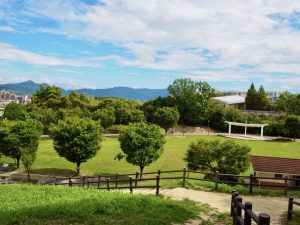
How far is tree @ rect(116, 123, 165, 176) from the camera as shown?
31.4 m

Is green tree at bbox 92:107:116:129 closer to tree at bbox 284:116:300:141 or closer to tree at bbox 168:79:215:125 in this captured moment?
tree at bbox 168:79:215:125

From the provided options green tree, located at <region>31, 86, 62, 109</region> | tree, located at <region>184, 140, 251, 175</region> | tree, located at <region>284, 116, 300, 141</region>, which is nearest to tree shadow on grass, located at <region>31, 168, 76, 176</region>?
A: tree, located at <region>184, 140, 251, 175</region>

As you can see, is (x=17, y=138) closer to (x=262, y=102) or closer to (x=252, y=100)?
(x=252, y=100)

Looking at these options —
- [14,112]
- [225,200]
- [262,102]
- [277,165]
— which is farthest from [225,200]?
[262,102]

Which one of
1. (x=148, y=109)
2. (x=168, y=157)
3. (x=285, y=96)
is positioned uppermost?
(x=285, y=96)

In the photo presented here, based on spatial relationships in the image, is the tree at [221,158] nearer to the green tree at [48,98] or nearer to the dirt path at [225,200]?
the dirt path at [225,200]

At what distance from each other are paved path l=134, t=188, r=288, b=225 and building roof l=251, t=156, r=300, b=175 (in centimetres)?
1142

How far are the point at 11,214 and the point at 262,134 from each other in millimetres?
69510

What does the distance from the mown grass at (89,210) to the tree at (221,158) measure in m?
14.5

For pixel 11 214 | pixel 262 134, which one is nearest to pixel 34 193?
pixel 11 214

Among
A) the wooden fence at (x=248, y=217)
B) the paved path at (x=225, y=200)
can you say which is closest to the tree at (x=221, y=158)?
Answer: the paved path at (x=225, y=200)

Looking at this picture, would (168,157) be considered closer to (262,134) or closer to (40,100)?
(262,134)

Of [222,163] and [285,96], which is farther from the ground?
[285,96]

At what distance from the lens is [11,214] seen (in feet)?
29.9
